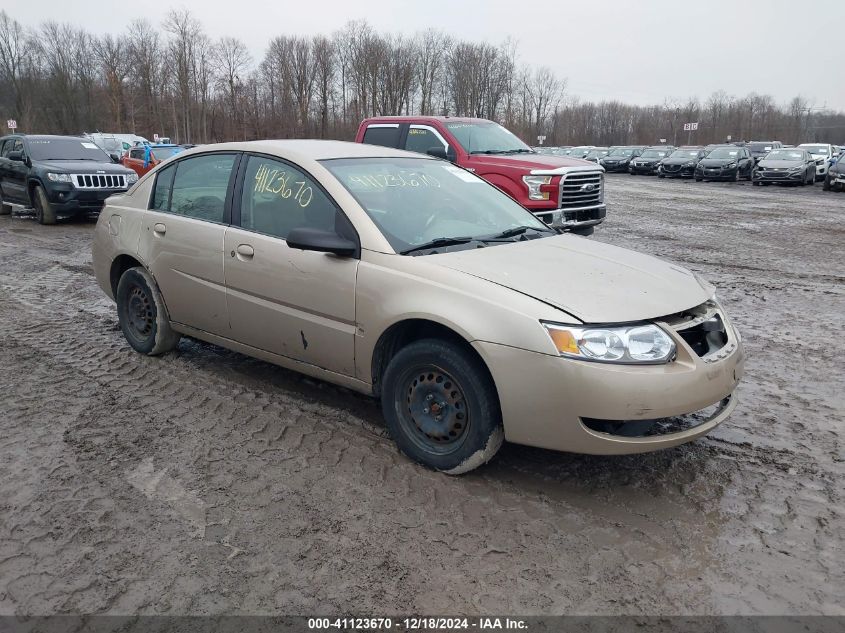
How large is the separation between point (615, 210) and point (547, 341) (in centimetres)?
1619

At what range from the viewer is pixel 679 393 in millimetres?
3123

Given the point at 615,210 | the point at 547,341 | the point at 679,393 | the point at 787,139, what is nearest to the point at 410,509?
the point at 547,341

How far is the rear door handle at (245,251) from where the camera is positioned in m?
4.26

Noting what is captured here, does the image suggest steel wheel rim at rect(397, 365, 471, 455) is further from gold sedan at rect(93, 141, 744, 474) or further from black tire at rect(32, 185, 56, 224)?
black tire at rect(32, 185, 56, 224)

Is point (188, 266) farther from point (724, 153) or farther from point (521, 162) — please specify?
point (724, 153)

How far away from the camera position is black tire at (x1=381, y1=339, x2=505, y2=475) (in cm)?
329

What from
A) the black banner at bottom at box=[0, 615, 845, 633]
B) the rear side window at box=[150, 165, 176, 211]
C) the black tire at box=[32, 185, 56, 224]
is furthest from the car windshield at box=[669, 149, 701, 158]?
the black banner at bottom at box=[0, 615, 845, 633]

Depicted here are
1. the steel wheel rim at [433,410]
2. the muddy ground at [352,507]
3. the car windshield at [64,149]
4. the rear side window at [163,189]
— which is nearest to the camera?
the muddy ground at [352,507]

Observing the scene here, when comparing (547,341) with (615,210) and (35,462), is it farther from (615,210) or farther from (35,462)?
(615,210)

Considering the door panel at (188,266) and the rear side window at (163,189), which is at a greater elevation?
the rear side window at (163,189)

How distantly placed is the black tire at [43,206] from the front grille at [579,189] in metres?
10.0

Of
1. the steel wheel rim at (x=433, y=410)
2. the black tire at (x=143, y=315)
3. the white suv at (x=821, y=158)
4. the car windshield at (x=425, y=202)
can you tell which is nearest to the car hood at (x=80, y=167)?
the black tire at (x=143, y=315)

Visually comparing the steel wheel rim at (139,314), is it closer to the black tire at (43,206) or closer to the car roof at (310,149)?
the car roof at (310,149)

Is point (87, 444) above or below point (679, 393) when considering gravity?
below
